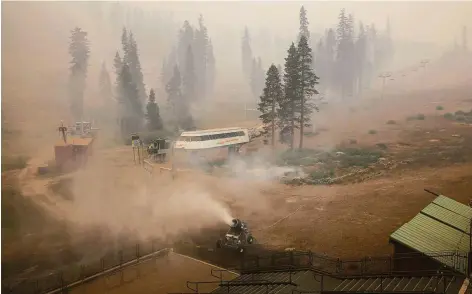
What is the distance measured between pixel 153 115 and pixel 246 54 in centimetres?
271

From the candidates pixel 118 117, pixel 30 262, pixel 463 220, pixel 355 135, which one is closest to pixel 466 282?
pixel 463 220

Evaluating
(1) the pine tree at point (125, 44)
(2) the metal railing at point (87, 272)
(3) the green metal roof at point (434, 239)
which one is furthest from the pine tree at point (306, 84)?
(2) the metal railing at point (87, 272)

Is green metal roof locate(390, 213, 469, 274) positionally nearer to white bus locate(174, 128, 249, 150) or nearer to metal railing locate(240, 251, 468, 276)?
metal railing locate(240, 251, 468, 276)

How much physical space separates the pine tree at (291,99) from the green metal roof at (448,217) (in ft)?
11.2

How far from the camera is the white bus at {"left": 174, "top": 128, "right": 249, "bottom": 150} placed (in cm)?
1090

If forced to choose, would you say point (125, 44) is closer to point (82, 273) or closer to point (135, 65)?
point (135, 65)

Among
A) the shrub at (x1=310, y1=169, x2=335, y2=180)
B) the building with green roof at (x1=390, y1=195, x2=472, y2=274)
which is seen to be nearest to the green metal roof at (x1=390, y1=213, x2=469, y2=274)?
the building with green roof at (x1=390, y1=195, x2=472, y2=274)

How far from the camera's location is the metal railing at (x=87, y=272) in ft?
31.7

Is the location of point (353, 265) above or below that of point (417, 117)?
below

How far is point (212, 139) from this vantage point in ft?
36.1

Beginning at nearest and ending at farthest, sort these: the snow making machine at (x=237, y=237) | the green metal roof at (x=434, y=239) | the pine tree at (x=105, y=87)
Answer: the green metal roof at (x=434, y=239) → the snow making machine at (x=237, y=237) → the pine tree at (x=105, y=87)

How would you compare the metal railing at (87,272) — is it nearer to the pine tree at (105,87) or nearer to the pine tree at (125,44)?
the pine tree at (105,87)

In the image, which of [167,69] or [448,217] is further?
[167,69]

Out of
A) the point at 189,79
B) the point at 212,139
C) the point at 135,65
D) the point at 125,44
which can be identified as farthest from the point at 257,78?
the point at 125,44
